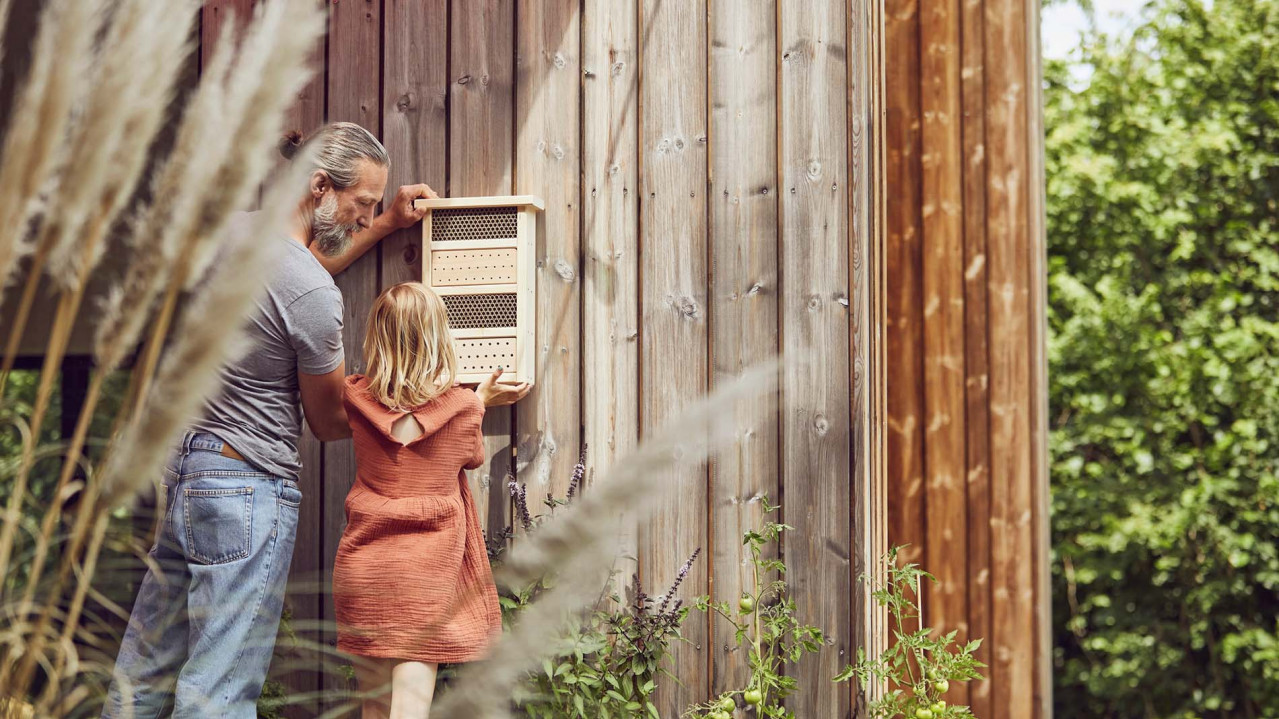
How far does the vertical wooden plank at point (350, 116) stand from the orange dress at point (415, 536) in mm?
572

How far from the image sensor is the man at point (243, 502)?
205 centimetres

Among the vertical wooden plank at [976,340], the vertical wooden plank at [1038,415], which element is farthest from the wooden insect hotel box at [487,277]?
the vertical wooden plank at [1038,415]

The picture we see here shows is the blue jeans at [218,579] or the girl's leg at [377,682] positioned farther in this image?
the girl's leg at [377,682]

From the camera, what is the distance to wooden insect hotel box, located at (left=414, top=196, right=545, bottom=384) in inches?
114

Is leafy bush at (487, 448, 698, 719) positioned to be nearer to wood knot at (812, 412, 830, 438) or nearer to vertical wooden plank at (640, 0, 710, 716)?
vertical wooden plank at (640, 0, 710, 716)

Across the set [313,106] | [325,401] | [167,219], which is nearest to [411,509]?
[325,401]

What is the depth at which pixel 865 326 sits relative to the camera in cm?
286

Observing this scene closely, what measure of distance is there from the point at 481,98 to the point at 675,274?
0.74 metres

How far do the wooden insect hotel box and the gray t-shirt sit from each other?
64 cm

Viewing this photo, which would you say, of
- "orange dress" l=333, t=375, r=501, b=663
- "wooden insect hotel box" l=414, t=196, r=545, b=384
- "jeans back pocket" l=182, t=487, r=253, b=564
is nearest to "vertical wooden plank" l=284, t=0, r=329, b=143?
"wooden insect hotel box" l=414, t=196, r=545, b=384

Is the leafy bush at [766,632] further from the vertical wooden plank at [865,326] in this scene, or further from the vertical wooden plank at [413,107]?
the vertical wooden plank at [413,107]

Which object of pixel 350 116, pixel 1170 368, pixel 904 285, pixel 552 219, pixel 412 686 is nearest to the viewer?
pixel 412 686

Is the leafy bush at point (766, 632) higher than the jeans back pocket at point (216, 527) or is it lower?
lower

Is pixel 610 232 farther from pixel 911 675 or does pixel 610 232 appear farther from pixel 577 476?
pixel 911 675
